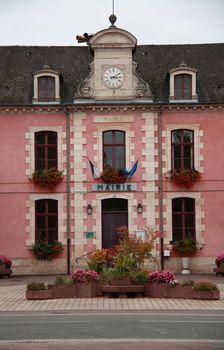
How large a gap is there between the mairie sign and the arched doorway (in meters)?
0.50

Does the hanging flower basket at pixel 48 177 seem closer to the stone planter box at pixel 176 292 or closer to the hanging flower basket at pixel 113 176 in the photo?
the hanging flower basket at pixel 113 176

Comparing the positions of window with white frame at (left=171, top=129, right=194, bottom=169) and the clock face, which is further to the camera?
window with white frame at (left=171, top=129, right=194, bottom=169)

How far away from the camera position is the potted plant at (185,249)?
94.7ft

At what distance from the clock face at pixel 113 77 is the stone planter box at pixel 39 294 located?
12.4 m

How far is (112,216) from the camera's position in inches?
1164

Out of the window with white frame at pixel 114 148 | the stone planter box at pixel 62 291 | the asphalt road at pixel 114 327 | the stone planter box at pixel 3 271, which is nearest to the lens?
the asphalt road at pixel 114 327

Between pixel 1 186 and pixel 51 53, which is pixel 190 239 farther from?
pixel 51 53

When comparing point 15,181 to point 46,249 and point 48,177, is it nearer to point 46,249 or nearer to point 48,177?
point 48,177

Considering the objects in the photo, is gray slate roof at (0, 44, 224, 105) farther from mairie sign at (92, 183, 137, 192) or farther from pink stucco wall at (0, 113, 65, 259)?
mairie sign at (92, 183, 137, 192)

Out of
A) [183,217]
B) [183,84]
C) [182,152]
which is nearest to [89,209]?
[183,217]

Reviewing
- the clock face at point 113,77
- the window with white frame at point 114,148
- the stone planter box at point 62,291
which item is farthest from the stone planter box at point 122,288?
the clock face at point 113,77

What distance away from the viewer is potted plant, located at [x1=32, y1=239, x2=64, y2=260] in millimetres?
28797

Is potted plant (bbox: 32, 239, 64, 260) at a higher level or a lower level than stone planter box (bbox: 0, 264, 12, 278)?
higher

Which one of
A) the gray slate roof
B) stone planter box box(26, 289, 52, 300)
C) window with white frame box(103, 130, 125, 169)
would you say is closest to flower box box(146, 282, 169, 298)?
stone planter box box(26, 289, 52, 300)
